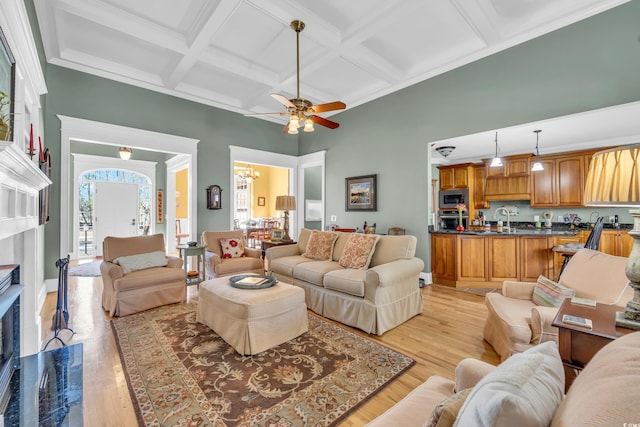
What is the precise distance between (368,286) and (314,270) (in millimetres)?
783

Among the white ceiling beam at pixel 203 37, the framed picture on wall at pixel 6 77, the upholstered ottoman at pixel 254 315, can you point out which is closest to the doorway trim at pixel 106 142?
the white ceiling beam at pixel 203 37

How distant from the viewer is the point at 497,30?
3424 mm

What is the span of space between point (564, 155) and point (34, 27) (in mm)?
8252

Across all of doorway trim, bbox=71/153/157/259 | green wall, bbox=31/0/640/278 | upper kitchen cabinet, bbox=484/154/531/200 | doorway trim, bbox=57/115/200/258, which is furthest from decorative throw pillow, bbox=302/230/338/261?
doorway trim, bbox=71/153/157/259

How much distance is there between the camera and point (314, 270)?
3311 mm

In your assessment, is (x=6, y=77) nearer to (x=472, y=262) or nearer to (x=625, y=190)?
(x=625, y=190)

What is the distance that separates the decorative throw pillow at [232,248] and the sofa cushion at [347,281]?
1833 mm

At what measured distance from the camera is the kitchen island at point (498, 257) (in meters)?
4.29

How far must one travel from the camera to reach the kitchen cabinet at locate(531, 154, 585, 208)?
538cm

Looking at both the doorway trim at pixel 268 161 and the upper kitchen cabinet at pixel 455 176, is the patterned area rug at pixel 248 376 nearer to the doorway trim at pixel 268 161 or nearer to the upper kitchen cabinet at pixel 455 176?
the doorway trim at pixel 268 161

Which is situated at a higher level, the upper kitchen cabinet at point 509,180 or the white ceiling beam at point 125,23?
the white ceiling beam at point 125,23

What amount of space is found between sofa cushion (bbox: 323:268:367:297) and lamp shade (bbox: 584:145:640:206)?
1.88 m

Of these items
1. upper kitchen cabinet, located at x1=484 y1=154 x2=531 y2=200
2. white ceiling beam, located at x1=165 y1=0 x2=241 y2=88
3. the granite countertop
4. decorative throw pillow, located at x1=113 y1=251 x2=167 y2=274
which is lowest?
decorative throw pillow, located at x1=113 y1=251 x2=167 y2=274

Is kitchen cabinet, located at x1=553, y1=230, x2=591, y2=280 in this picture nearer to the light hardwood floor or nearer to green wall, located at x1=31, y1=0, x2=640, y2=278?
the light hardwood floor
